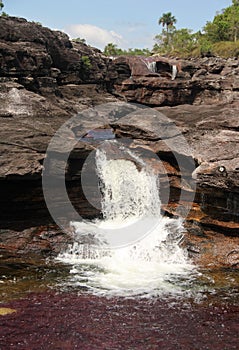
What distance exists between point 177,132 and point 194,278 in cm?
578

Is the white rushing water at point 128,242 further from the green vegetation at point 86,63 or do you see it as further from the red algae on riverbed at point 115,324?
the green vegetation at point 86,63

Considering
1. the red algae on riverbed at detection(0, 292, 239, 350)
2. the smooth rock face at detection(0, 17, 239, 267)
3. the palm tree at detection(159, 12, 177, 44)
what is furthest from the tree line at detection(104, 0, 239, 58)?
the red algae on riverbed at detection(0, 292, 239, 350)

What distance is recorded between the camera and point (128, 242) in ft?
44.1

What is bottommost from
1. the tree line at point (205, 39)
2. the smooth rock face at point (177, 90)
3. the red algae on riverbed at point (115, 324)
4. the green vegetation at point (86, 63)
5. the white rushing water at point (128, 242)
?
the red algae on riverbed at point (115, 324)

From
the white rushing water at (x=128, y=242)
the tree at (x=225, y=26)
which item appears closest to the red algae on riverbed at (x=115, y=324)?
the white rushing water at (x=128, y=242)

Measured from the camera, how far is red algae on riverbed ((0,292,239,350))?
8.05 meters

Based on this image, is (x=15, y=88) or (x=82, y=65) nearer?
(x=15, y=88)

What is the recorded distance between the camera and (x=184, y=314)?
9273mm

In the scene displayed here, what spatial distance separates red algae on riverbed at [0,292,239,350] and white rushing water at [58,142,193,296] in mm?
801

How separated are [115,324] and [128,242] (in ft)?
15.7

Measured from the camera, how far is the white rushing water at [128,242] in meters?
11.0

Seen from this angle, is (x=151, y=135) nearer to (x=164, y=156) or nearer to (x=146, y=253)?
(x=164, y=156)

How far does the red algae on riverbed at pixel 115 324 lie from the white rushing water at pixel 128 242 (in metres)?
→ 0.80

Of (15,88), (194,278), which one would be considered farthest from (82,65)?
(194,278)
